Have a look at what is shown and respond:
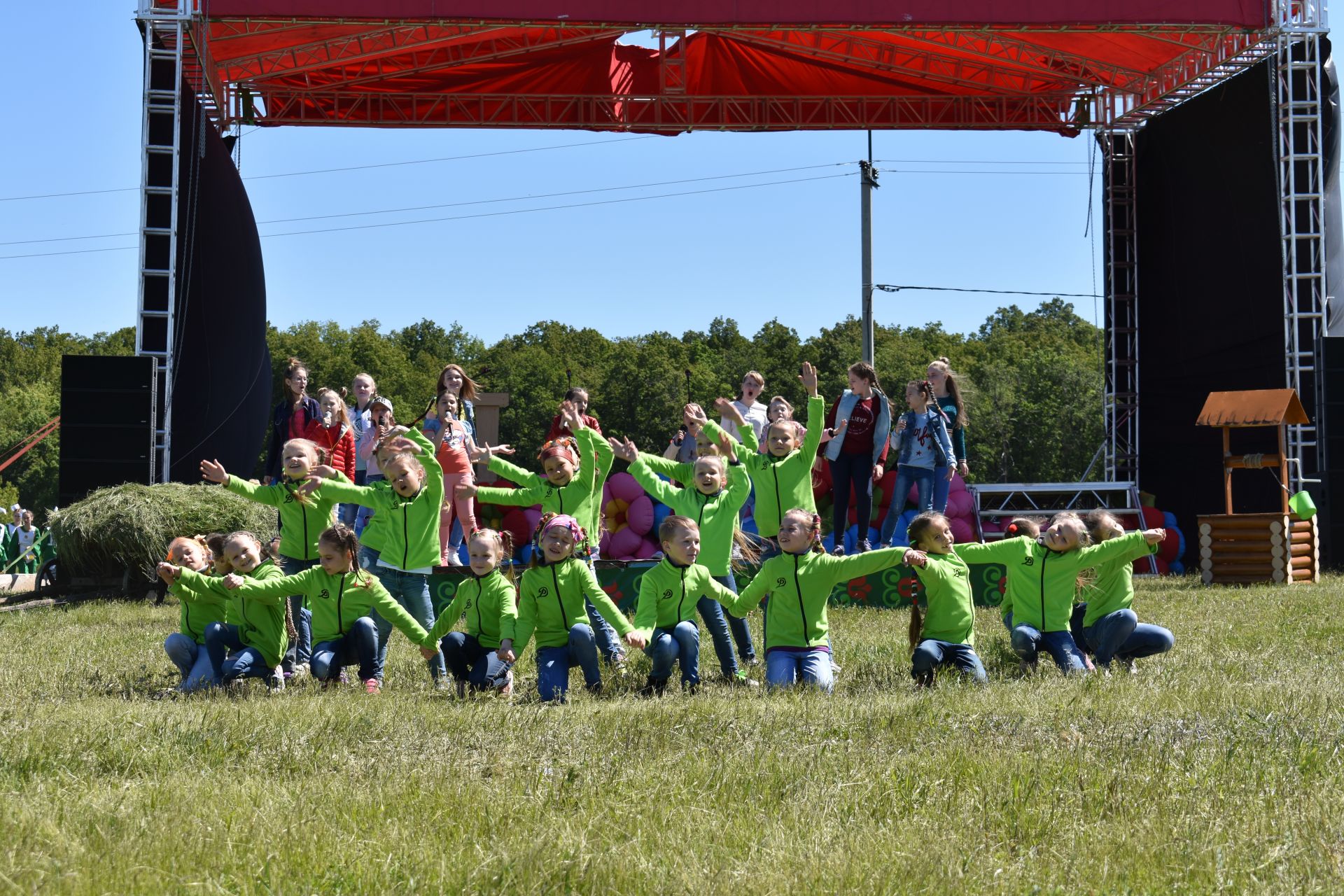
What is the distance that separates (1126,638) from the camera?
23.3ft

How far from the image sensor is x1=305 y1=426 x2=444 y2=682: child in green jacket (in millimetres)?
7746

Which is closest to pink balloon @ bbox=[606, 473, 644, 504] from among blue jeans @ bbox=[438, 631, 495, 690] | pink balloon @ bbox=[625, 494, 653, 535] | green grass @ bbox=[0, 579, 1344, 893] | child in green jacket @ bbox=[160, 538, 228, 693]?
pink balloon @ bbox=[625, 494, 653, 535]

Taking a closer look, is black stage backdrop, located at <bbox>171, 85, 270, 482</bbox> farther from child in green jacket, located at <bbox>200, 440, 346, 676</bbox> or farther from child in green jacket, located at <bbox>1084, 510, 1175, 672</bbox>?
child in green jacket, located at <bbox>1084, 510, 1175, 672</bbox>

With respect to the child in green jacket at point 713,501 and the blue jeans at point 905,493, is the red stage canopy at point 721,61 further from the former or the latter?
the child in green jacket at point 713,501

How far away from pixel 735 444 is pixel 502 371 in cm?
5506

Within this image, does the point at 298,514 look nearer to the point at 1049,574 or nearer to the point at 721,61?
the point at 1049,574

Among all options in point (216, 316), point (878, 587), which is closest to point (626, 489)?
point (878, 587)

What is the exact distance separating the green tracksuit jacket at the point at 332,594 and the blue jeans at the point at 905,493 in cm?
555

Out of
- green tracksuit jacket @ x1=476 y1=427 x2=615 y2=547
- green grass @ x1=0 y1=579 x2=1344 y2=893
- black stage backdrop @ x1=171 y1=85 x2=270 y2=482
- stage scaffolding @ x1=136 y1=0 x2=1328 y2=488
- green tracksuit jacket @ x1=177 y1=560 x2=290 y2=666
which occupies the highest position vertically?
stage scaffolding @ x1=136 y1=0 x2=1328 y2=488

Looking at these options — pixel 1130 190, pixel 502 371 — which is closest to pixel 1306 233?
pixel 1130 190

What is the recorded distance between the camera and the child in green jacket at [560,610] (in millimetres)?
6641

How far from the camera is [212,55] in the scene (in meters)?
16.2

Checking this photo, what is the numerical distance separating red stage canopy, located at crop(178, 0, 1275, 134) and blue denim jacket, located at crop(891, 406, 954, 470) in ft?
18.9

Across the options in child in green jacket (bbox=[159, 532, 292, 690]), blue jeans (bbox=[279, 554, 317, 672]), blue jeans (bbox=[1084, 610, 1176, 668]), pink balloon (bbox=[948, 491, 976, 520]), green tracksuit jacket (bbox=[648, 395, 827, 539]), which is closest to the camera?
child in green jacket (bbox=[159, 532, 292, 690])
